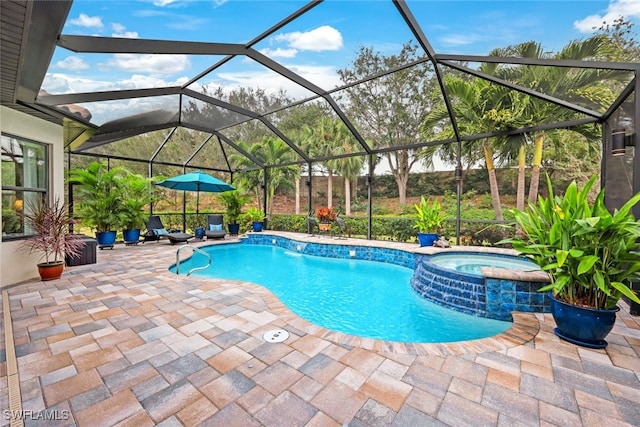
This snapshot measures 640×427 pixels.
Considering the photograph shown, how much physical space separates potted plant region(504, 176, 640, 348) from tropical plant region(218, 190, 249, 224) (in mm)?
11079

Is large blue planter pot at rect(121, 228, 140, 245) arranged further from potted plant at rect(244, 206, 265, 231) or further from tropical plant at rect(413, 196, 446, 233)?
tropical plant at rect(413, 196, 446, 233)

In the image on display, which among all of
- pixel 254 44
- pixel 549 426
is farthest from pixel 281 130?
pixel 549 426

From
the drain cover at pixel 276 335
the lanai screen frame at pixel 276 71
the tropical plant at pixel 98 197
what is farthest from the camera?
the tropical plant at pixel 98 197

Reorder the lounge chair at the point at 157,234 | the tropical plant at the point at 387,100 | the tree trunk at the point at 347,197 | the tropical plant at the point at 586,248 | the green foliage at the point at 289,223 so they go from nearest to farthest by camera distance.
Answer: the tropical plant at the point at 586,248, the lounge chair at the point at 157,234, the tropical plant at the point at 387,100, the green foliage at the point at 289,223, the tree trunk at the point at 347,197

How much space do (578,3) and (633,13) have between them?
1191 mm

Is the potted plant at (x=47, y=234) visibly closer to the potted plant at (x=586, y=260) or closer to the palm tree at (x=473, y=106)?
the potted plant at (x=586, y=260)

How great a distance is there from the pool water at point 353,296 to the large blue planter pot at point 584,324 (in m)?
1.05

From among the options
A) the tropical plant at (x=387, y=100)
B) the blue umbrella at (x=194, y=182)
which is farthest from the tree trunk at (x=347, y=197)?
the blue umbrella at (x=194, y=182)

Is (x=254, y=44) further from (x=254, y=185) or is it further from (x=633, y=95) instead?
(x=254, y=185)

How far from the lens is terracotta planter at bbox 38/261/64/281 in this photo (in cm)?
505

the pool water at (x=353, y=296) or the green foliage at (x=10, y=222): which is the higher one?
the green foliage at (x=10, y=222)

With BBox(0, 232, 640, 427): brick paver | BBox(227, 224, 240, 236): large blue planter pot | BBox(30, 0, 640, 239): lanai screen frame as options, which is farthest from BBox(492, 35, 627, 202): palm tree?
BBox(227, 224, 240, 236): large blue planter pot

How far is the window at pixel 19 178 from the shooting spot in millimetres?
4844

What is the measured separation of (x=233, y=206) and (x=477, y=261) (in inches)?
381
